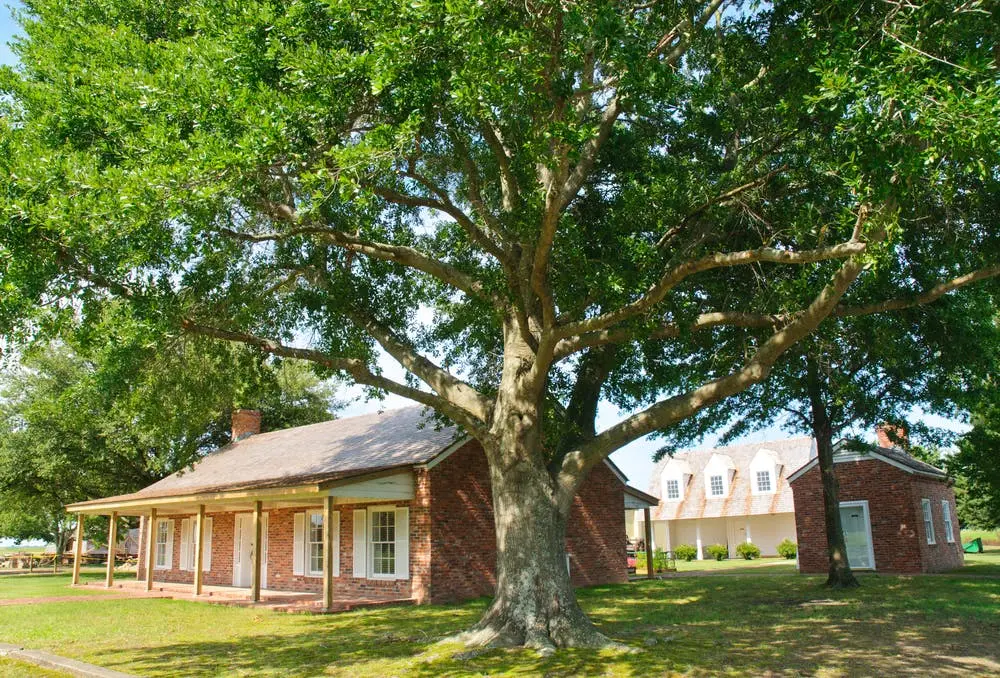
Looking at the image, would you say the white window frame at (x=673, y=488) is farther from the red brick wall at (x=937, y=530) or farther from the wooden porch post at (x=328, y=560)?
the wooden porch post at (x=328, y=560)

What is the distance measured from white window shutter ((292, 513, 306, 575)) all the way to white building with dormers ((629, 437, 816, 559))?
23002 millimetres

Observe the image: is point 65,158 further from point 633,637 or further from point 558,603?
point 633,637

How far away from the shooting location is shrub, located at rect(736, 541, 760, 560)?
37781mm

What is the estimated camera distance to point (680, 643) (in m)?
11.1

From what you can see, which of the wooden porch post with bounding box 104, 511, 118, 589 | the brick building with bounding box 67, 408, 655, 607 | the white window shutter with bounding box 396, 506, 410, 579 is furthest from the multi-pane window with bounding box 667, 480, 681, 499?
the wooden porch post with bounding box 104, 511, 118, 589

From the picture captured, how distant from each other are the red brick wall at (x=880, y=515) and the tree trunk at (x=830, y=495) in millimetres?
6476

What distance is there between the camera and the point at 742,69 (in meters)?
10.4

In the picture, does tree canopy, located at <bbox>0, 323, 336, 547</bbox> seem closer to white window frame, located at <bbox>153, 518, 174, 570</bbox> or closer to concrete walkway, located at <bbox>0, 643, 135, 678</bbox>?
white window frame, located at <bbox>153, 518, 174, 570</bbox>

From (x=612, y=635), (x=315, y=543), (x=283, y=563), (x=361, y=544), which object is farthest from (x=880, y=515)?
(x=283, y=563)

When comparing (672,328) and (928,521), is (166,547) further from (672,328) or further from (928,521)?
(928,521)

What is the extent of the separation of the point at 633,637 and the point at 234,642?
20.8ft

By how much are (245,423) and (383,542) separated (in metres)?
14.2

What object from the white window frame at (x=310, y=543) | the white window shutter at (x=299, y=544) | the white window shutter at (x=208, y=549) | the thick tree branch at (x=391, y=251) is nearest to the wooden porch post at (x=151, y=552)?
the white window shutter at (x=208, y=549)

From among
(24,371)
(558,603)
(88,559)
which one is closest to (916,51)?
(558,603)
